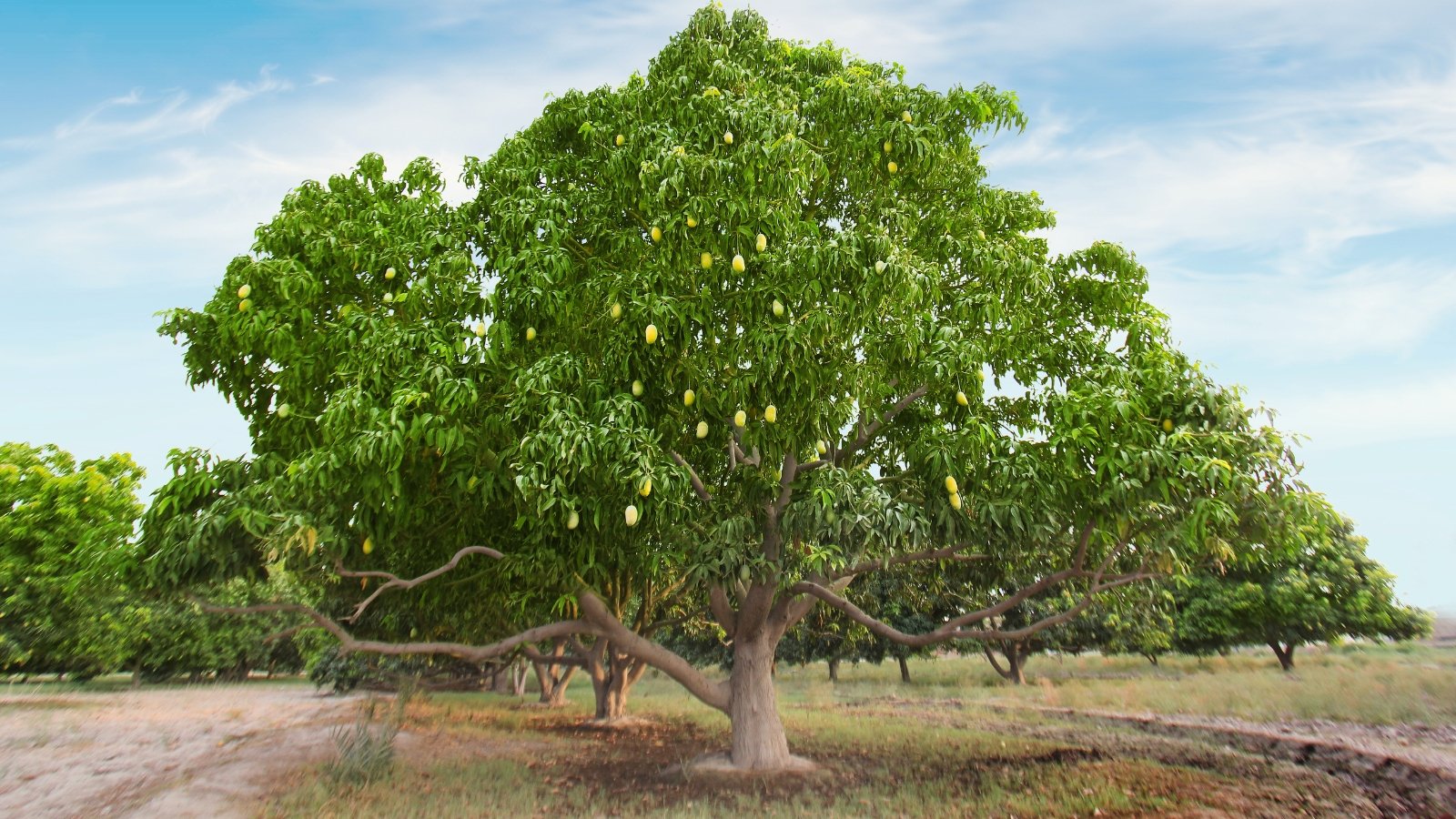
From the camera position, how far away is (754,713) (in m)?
12.1

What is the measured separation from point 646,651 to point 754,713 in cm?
186

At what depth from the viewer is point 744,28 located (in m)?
12.6

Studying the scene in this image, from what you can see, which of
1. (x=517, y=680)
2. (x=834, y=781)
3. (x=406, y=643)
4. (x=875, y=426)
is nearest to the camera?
(x=406, y=643)

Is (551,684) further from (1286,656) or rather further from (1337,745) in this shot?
(1286,656)

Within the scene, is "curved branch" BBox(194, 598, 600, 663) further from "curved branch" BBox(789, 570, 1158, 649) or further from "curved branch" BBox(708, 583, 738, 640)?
"curved branch" BBox(789, 570, 1158, 649)

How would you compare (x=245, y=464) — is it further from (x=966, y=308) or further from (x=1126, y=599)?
(x=1126, y=599)

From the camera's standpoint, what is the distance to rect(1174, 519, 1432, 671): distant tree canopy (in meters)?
28.5

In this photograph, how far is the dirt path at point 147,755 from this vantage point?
10.4 meters

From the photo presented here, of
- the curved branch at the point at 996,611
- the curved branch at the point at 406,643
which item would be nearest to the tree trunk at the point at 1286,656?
the curved branch at the point at 996,611

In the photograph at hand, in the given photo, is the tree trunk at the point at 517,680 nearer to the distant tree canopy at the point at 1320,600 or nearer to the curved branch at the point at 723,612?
the curved branch at the point at 723,612

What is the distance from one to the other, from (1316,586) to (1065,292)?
2415 cm

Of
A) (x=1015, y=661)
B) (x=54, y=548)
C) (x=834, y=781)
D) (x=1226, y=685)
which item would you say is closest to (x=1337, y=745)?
(x=834, y=781)

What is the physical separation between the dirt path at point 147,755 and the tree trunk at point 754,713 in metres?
6.25

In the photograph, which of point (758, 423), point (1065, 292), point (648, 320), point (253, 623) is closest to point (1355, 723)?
point (1065, 292)
